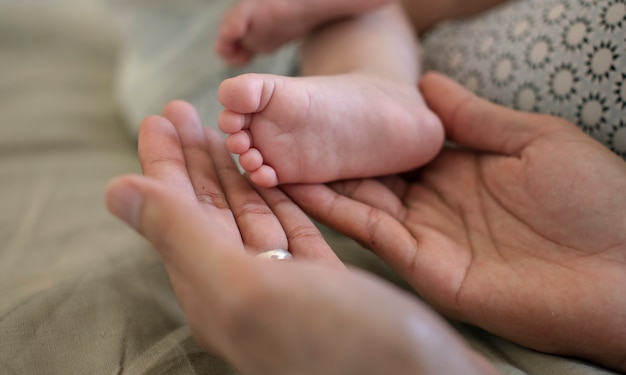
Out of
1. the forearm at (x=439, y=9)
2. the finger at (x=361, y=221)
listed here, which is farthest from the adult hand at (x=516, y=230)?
the forearm at (x=439, y=9)

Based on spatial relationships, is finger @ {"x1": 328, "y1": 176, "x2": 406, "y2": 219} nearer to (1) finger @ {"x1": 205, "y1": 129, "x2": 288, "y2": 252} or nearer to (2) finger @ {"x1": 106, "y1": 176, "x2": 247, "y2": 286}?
(1) finger @ {"x1": 205, "y1": 129, "x2": 288, "y2": 252}

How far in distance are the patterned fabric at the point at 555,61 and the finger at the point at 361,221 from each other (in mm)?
271

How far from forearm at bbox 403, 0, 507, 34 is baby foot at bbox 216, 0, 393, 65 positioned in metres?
0.19

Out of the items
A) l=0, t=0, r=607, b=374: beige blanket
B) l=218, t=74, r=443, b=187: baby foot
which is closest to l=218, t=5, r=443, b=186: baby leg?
l=218, t=74, r=443, b=187: baby foot

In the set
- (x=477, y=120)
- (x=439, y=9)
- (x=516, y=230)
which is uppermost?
(x=439, y=9)

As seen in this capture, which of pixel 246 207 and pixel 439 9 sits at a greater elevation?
pixel 439 9

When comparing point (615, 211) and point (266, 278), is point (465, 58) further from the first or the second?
point (266, 278)

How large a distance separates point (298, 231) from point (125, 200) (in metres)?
0.19

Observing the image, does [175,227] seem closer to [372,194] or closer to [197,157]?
[197,157]

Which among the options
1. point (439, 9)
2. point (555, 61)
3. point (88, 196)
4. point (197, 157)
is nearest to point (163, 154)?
point (197, 157)

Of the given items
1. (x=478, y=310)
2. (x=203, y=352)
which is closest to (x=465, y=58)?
(x=478, y=310)

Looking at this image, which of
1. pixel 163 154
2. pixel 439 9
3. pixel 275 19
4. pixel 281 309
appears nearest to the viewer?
pixel 281 309

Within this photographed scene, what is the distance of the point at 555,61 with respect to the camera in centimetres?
68

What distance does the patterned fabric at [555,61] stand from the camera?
62cm
